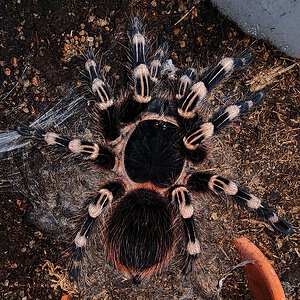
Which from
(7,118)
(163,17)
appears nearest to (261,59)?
(163,17)

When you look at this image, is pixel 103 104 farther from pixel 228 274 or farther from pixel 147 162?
pixel 228 274

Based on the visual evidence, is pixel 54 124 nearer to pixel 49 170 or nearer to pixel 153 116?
pixel 49 170

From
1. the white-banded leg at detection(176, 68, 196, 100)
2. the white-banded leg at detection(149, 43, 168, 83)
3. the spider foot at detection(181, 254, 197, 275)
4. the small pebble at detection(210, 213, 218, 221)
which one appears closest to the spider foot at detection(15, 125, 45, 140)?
the white-banded leg at detection(149, 43, 168, 83)

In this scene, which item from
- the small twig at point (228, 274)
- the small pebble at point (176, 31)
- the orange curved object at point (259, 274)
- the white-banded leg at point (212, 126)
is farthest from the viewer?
the small pebble at point (176, 31)

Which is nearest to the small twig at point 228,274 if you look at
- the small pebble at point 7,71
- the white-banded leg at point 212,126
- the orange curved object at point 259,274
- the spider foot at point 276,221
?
the orange curved object at point 259,274

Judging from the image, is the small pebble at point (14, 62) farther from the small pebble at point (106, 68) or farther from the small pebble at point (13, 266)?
the small pebble at point (13, 266)

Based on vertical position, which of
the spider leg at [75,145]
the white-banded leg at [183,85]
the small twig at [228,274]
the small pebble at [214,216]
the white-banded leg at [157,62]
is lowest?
the small twig at [228,274]
